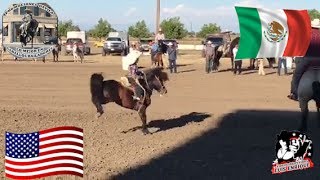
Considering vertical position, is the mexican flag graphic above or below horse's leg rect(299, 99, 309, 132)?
above

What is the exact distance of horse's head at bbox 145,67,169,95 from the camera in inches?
456

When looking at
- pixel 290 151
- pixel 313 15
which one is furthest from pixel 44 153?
pixel 313 15

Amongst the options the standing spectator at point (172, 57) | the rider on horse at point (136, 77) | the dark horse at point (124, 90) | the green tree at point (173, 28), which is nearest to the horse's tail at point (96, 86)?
the dark horse at point (124, 90)

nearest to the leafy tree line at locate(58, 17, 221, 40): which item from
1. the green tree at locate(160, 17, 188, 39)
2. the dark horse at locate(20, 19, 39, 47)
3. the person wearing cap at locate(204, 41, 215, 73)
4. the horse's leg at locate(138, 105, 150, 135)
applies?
the green tree at locate(160, 17, 188, 39)

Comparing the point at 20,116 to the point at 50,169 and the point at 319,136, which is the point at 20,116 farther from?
the point at 50,169

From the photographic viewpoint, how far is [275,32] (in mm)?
4711

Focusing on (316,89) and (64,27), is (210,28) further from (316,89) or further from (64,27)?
(316,89)

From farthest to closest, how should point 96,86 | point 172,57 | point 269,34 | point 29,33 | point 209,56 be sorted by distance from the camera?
point 29,33 → point 209,56 → point 172,57 → point 96,86 → point 269,34

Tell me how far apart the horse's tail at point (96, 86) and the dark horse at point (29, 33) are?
29979 millimetres

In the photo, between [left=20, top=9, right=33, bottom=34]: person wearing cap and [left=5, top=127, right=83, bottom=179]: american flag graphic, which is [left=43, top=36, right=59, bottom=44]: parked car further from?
[left=5, top=127, right=83, bottom=179]: american flag graphic

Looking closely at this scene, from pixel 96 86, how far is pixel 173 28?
79657 millimetres

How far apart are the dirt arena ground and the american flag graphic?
6.73 feet

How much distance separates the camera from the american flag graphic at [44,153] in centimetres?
586

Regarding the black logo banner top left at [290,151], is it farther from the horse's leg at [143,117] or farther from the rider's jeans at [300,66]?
the horse's leg at [143,117]
